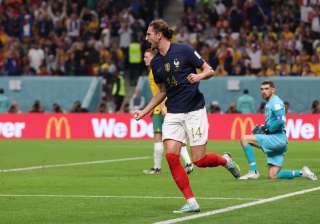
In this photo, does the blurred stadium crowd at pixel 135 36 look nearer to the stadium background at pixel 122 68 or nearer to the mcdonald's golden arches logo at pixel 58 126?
the stadium background at pixel 122 68

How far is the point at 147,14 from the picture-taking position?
41.2 meters

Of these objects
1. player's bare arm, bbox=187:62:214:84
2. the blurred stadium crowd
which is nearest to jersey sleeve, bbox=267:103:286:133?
player's bare arm, bbox=187:62:214:84

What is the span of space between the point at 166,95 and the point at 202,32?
25.6 metres

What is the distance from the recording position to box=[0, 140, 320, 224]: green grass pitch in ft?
41.3

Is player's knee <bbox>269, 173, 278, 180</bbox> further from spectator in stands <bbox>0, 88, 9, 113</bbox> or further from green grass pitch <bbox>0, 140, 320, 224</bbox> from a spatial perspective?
spectator in stands <bbox>0, 88, 9, 113</bbox>

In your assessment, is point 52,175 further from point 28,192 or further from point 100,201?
point 100,201

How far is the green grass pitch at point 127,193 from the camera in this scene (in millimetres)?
12594

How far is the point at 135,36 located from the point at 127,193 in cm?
2418

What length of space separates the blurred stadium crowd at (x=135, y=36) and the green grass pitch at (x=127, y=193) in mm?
11544

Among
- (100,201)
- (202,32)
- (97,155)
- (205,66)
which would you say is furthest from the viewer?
(202,32)

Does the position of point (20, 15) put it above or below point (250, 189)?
above

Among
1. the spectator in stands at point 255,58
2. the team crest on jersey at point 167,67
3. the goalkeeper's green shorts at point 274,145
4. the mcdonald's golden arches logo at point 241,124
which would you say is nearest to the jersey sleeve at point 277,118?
the goalkeeper's green shorts at point 274,145

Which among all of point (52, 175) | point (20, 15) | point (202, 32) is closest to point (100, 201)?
point (52, 175)

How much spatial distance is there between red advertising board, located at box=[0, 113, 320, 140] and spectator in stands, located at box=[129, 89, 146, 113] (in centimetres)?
223
